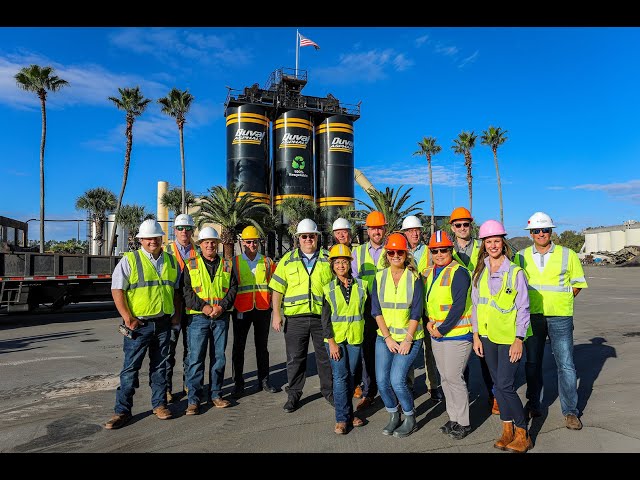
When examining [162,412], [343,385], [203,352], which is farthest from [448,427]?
[162,412]

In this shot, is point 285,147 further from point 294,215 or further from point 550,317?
point 550,317

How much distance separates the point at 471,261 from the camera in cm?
504

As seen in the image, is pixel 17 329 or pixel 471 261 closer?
pixel 471 261

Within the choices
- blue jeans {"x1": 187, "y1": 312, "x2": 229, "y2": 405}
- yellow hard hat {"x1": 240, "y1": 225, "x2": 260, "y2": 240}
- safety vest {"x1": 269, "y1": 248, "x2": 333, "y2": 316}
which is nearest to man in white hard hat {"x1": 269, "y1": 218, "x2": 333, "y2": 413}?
safety vest {"x1": 269, "y1": 248, "x2": 333, "y2": 316}

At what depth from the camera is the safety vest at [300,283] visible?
4.93 meters

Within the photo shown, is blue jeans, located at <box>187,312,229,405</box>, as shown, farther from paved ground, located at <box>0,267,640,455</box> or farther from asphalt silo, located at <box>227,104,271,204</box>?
asphalt silo, located at <box>227,104,271,204</box>

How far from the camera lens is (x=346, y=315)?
4.43 metres

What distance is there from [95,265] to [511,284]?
12586 mm

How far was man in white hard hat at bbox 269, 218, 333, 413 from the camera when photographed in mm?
4922

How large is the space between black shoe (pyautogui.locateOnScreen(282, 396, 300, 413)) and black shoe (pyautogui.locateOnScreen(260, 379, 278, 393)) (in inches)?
26.9
